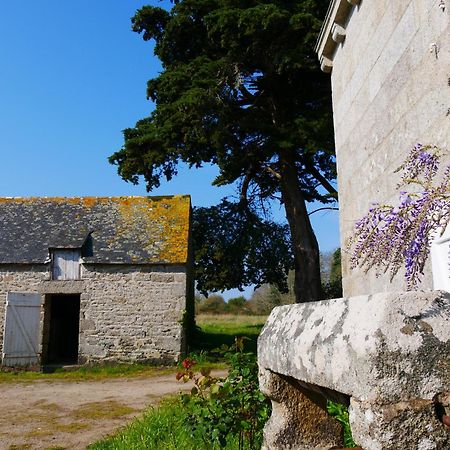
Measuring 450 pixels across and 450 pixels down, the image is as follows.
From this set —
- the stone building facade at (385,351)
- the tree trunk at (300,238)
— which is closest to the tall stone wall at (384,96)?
the stone building facade at (385,351)

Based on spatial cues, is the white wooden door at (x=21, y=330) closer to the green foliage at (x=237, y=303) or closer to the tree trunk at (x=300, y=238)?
the tree trunk at (x=300, y=238)

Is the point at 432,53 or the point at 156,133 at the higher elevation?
the point at 156,133

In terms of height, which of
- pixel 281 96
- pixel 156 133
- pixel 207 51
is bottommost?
pixel 156 133

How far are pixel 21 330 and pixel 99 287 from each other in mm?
2642

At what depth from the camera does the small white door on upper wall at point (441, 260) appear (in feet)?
8.85

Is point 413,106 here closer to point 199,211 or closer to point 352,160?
point 352,160

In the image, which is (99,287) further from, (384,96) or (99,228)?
(384,96)

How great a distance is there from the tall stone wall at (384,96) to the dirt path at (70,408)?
4.72 meters

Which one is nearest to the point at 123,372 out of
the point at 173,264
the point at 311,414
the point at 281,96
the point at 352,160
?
the point at 173,264

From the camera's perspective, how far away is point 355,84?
4812mm

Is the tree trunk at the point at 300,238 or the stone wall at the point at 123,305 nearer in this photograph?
the stone wall at the point at 123,305

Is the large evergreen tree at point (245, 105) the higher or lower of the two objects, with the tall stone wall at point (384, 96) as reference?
higher

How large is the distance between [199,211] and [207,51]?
6095 mm

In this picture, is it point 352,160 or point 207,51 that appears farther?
point 207,51
